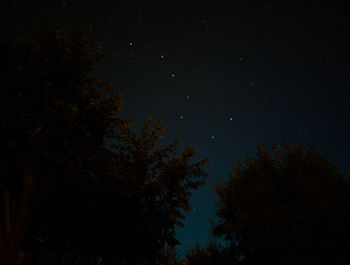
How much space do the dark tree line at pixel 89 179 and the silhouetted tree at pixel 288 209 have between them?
0.07 meters

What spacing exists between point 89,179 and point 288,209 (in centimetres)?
1287

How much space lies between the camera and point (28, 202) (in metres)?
8.80

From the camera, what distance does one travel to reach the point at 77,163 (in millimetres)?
→ 11156

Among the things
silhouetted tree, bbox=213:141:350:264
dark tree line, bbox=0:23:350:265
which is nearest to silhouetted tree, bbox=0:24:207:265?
dark tree line, bbox=0:23:350:265

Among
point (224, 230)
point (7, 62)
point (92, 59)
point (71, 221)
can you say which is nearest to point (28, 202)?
point (71, 221)

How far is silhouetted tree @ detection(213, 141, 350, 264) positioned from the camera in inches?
485

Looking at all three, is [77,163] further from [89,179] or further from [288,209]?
[288,209]

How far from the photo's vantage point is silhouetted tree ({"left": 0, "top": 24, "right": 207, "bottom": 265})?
10.6 metres

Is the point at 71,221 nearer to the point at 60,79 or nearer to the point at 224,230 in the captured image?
the point at 60,79

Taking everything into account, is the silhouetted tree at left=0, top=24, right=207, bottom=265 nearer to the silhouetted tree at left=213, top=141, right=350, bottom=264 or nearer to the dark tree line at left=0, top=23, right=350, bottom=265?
the dark tree line at left=0, top=23, right=350, bottom=265

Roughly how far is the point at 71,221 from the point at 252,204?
13193 millimetres

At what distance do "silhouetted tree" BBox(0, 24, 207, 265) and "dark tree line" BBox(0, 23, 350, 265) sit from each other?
0.16 feet

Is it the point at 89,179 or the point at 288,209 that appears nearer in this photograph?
the point at 89,179

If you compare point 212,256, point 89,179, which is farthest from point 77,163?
point 212,256
